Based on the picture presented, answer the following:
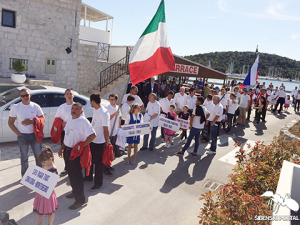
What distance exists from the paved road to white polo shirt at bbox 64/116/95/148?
1.27 metres

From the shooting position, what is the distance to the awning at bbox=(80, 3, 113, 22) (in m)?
18.9

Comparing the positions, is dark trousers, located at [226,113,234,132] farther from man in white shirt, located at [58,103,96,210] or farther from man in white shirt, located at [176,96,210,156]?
man in white shirt, located at [58,103,96,210]

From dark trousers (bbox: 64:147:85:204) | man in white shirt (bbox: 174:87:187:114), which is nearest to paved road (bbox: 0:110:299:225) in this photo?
dark trousers (bbox: 64:147:85:204)

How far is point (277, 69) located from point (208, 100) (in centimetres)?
19199

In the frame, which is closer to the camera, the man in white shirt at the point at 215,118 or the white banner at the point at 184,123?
the man in white shirt at the point at 215,118

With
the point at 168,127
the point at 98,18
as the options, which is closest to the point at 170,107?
the point at 168,127

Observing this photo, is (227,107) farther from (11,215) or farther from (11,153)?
(11,215)

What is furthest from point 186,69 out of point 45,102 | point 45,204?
point 45,204

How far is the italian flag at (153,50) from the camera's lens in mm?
5598

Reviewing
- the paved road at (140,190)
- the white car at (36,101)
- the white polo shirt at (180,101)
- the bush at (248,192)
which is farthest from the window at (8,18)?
the bush at (248,192)

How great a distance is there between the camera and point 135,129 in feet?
21.5

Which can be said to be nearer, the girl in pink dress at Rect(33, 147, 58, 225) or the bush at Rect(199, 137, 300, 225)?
the bush at Rect(199, 137, 300, 225)

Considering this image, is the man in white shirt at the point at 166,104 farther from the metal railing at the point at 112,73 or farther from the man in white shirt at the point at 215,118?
the metal railing at the point at 112,73

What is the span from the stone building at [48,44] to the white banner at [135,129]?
9250 millimetres
